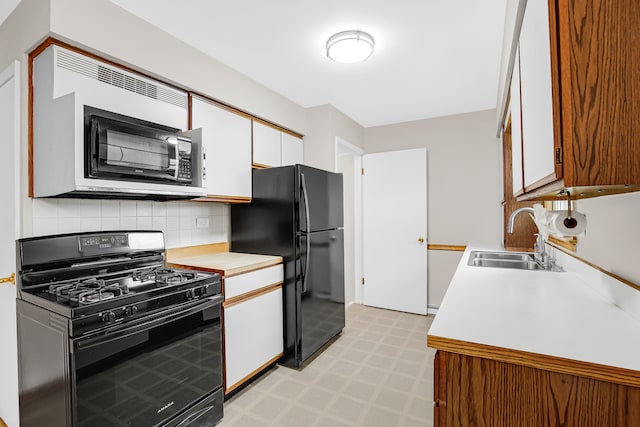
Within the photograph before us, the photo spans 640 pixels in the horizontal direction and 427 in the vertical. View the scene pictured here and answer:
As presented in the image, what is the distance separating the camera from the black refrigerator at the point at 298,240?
8.23 ft

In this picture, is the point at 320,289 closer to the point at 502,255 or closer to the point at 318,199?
the point at 318,199

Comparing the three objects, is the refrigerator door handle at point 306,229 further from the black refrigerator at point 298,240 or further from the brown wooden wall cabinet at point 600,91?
the brown wooden wall cabinet at point 600,91

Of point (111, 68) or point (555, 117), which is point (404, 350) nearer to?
point (555, 117)

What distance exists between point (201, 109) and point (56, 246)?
1259 mm

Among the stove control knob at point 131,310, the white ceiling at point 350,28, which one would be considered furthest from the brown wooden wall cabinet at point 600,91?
the stove control knob at point 131,310

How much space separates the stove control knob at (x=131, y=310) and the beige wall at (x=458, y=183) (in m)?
3.31

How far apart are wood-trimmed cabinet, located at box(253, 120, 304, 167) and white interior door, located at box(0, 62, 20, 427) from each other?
5.05 ft

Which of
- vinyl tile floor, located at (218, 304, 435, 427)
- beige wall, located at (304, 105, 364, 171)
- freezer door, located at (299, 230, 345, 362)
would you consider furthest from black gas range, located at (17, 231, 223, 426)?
beige wall, located at (304, 105, 364, 171)

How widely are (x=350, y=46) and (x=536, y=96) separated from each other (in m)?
1.36

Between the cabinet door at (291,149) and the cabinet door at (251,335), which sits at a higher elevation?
the cabinet door at (291,149)

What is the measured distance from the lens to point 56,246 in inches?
65.2

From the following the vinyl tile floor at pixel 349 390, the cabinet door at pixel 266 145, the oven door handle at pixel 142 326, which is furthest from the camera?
the cabinet door at pixel 266 145

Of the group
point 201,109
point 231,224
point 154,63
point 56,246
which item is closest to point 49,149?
point 56,246

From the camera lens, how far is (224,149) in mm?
2479
